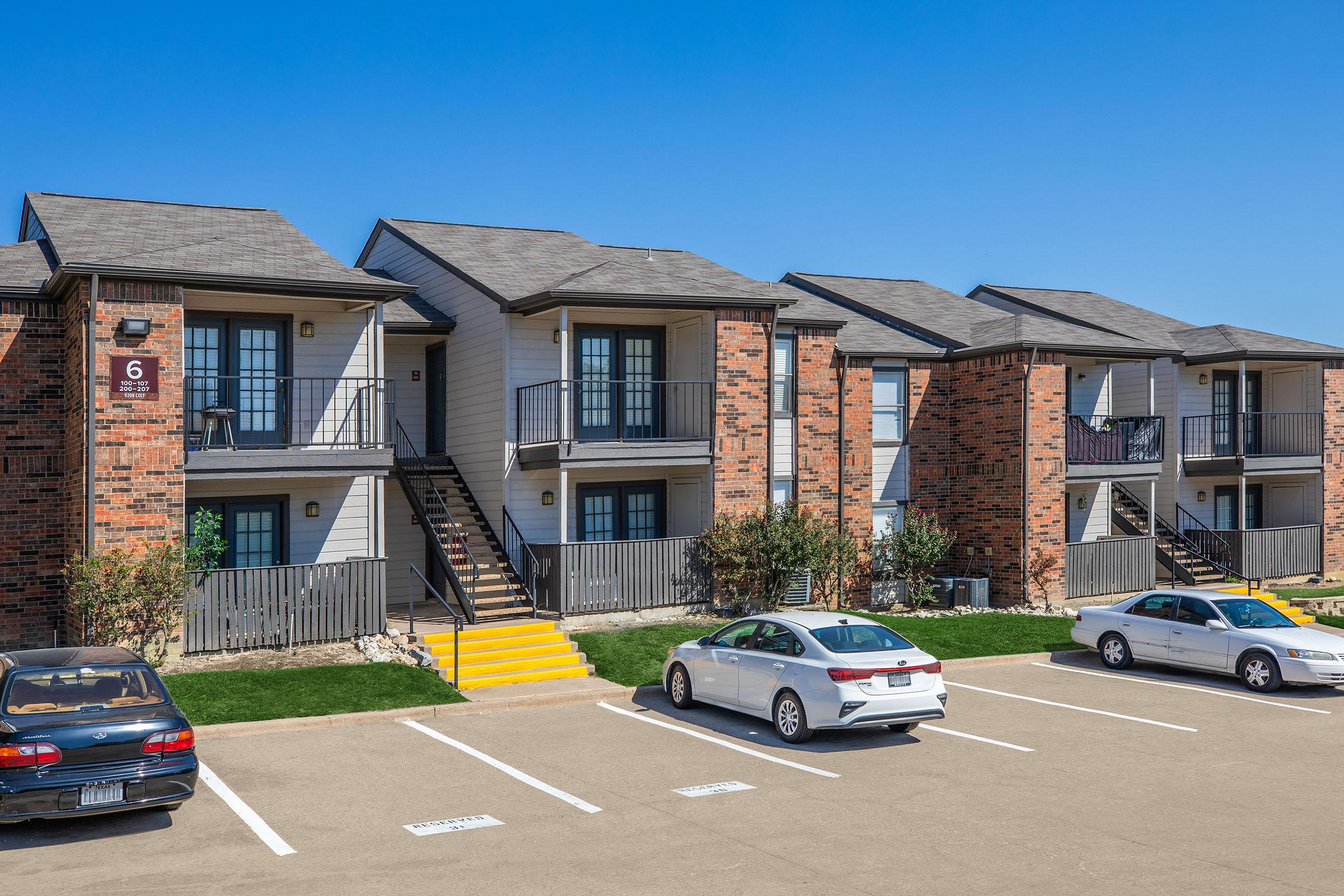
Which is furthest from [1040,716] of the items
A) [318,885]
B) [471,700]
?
[318,885]

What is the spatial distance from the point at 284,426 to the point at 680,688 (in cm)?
872

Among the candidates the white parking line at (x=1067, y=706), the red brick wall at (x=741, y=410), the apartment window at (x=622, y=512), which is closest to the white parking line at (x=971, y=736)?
the white parking line at (x=1067, y=706)

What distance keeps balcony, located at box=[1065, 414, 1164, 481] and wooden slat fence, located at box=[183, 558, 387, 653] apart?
15521mm

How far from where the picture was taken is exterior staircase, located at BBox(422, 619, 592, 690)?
54.4 feet

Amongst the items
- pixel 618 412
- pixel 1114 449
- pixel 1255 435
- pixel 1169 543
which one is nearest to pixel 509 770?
pixel 618 412

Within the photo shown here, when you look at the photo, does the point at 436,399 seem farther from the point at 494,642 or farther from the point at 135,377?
the point at 135,377

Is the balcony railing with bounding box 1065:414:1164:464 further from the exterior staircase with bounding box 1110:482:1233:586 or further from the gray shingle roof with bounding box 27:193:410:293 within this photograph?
the gray shingle roof with bounding box 27:193:410:293

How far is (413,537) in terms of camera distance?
2258 cm

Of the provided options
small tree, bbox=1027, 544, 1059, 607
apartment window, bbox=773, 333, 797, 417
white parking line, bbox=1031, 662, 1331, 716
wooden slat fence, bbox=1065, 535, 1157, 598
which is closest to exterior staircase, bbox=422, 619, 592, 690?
apartment window, bbox=773, 333, 797, 417

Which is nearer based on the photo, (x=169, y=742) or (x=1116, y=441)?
(x=169, y=742)

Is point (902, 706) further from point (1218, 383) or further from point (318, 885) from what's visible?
point (1218, 383)

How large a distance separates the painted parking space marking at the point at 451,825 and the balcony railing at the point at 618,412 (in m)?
10.4

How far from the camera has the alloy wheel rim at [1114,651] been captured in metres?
18.4

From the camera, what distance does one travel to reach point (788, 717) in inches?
517
